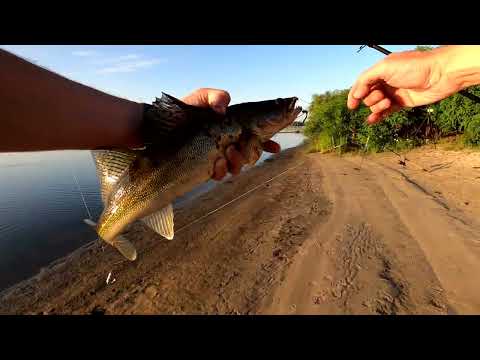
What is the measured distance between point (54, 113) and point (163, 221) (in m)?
1.39

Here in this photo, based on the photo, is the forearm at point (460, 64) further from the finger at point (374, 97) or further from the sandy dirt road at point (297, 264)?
the sandy dirt road at point (297, 264)

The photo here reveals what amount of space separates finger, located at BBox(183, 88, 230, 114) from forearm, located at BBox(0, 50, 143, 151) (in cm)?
73

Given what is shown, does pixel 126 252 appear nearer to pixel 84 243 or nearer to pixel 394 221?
pixel 84 243

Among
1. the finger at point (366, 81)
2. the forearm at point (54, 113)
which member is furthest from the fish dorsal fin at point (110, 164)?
the finger at point (366, 81)

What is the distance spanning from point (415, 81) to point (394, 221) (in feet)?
17.9

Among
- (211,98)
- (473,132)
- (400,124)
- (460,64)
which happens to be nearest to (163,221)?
(211,98)

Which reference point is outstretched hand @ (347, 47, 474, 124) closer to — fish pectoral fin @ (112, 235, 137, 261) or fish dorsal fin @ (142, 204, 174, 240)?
fish dorsal fin @ (142, 204, 174, 240)

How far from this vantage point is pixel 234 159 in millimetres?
2959

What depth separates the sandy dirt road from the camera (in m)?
5.11

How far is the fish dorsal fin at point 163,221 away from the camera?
3107 mm

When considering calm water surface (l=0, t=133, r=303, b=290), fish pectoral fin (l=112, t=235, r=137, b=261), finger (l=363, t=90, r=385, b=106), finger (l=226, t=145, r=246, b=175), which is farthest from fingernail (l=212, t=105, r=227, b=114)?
calm water surface (l=0, t=133, r=303, b=290)

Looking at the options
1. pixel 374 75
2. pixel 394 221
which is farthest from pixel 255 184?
pixel 374 75

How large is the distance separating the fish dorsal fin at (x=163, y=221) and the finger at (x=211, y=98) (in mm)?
1139

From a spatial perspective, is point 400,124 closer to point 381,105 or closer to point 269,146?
point 381,105
